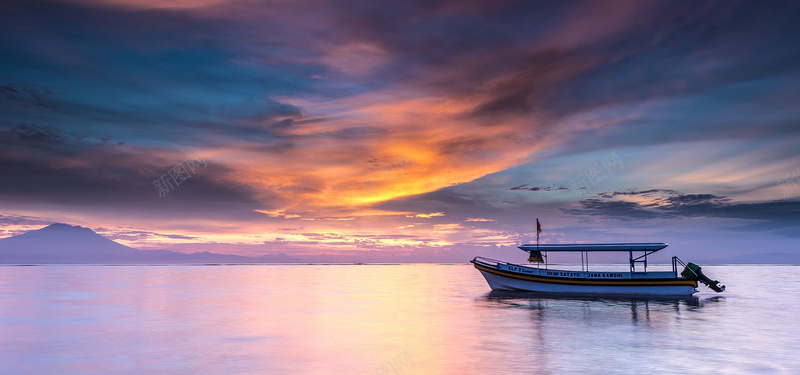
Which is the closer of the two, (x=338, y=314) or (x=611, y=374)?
(x=611, y=374)

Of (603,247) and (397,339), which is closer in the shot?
(397,339)

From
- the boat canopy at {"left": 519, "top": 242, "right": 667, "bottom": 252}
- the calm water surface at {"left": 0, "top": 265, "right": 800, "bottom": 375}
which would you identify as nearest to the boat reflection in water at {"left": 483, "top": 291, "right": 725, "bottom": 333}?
the calm water surface at {"left": 0, "top": 265, "right": 800, "bottom": 375}

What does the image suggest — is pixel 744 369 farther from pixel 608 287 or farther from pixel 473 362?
pixel 608 287

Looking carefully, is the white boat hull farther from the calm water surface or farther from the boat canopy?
the calm water surface

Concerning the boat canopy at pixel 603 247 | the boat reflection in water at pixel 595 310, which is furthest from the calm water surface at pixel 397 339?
the boat canopy at pixel 603 247

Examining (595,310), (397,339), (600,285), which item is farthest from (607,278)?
(397,339)

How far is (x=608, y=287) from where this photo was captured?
56.8 metres

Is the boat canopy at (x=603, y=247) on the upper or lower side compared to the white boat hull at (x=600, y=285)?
upper

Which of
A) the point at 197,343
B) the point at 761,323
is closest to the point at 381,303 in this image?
the point at 197,343

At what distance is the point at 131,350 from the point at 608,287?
164 ft

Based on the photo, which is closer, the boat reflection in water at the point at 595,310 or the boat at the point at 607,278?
the boat reflection in water at the point at 595,310

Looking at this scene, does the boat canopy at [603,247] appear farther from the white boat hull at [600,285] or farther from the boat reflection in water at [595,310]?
the boat reflection in water at [595,310]

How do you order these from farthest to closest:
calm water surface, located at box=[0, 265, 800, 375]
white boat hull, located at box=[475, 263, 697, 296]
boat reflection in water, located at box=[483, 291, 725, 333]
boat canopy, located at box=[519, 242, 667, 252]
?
white boat hull, located at box=[475, 263, 697, 296] → boat canopy, located at box=[519, 242, 667, 252] → boat reflection in water, located at box=[483, 291, 725, 333] → calm water surface, located at box=[0, 265, 800, 375]

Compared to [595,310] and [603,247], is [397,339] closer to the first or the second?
[595,310]
